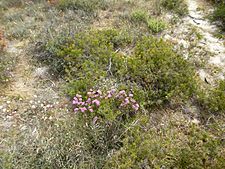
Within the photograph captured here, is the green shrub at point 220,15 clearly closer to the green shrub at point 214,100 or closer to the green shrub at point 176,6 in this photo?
the green shrub at point 176,6

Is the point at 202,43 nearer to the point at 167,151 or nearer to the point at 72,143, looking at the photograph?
the point at 167,151

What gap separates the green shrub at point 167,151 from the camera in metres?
3.71

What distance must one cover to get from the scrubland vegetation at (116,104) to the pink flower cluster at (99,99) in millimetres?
14

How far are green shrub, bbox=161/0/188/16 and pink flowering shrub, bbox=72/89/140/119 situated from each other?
350cm

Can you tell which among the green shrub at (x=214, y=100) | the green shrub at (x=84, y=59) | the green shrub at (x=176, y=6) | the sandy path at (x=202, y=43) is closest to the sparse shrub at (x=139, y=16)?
the sandy path at (x=202, y=43)

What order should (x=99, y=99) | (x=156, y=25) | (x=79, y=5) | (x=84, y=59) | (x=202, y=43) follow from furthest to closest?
(x=79, y=5) → (x=156, y=25) → (x=202, y=43) → (x=84, y=59) → (x=99, y=99)

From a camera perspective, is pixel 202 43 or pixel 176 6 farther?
pixel 176 6

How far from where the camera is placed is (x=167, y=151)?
12.9 feet

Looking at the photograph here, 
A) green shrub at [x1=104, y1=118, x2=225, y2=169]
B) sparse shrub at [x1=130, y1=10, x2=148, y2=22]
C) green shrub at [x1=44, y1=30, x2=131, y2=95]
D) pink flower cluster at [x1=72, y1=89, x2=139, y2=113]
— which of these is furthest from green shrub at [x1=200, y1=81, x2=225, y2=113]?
sparse shrub at [x1=130, y1=10, x2=148, y2=22]

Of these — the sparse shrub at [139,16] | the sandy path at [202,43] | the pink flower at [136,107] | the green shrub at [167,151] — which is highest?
the pink flower at [136,107]

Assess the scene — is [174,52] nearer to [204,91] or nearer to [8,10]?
[204,91]

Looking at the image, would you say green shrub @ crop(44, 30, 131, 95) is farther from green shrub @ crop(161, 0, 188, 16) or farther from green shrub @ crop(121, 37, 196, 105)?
green shrub @ crop(161, 0, 188, 16)

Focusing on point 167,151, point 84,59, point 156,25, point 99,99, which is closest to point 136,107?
point 99,99

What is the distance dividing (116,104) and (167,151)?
95cm
